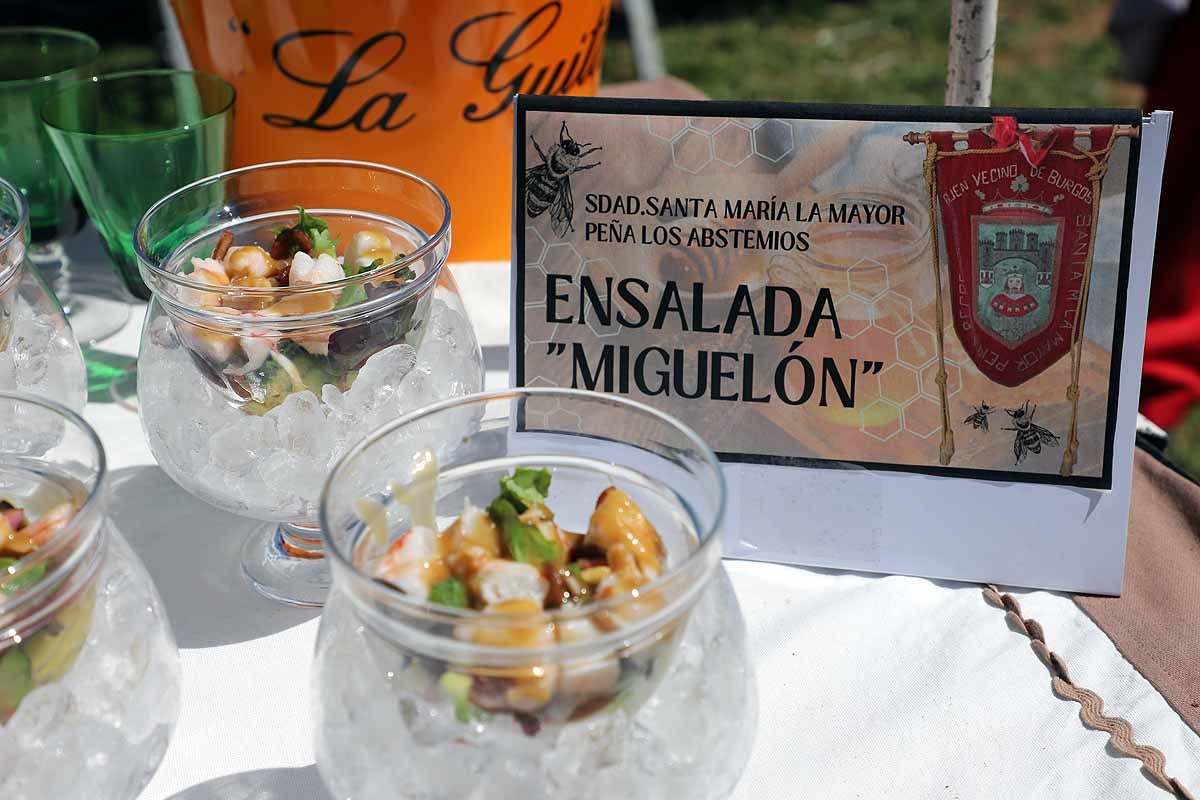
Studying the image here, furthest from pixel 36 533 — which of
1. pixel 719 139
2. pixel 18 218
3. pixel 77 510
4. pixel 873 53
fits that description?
pixel 873 53

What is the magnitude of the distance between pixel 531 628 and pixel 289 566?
315 mm

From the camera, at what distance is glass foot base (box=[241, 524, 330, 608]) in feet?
2.08

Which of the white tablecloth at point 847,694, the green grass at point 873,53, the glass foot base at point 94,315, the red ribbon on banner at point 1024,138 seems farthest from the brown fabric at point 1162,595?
the green grass at point 873,53

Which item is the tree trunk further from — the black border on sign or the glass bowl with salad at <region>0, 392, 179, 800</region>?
the glass bowl with salad at <region>0, 392, 179, 800</region>

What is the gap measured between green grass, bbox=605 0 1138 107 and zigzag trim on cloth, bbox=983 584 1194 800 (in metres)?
2.35

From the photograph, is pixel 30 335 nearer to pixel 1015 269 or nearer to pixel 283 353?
pixel 283 353

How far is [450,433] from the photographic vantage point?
1.65ft

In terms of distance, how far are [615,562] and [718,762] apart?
0.26 ft

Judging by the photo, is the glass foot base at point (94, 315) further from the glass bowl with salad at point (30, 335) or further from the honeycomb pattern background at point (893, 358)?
the honeycomb pattern background at point (893, 358)

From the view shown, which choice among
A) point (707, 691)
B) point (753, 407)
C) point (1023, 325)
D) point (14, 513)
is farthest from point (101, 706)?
point (1023, 325)

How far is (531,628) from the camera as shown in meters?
0.38

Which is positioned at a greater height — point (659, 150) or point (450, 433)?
point (659, 150)

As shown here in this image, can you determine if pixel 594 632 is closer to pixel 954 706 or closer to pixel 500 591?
pixel 500 591

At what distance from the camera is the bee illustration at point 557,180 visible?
614 mm
